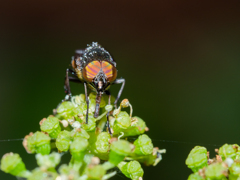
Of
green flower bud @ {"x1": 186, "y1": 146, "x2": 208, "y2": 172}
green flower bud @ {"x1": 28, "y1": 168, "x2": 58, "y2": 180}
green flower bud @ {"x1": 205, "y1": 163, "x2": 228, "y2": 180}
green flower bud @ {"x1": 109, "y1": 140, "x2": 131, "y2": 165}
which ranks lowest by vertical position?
green flower bud @ {"x1": 186, "y1": 146, "x2": 208, "y2": 172}

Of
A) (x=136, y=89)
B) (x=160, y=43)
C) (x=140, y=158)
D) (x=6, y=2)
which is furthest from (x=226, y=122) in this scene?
(x=6, y=2)

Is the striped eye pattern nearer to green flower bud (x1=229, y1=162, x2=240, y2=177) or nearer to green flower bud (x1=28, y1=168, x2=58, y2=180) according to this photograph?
green flower bud (x1=28, y1=168, x2=58, y2=180)

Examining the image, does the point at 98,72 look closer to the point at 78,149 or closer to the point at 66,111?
the point at 66,111

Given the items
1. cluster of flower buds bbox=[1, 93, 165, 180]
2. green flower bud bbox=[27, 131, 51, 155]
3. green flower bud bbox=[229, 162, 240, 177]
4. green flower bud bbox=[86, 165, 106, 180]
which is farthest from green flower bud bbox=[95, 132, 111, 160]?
green flower bud bbox=[229, 162, 240, 177]

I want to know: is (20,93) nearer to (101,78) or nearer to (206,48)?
(101,78)

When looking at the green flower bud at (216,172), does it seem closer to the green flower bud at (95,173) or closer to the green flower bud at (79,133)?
the green flower bud at (95,173)

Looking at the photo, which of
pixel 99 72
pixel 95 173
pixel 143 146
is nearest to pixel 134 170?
pixel 143 146
